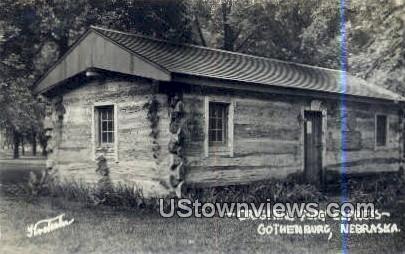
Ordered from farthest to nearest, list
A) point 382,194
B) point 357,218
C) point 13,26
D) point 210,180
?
1. point 13,26
2. point 382,194
3. point 210,180
4. point 357,218

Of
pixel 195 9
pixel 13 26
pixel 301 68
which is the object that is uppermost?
pixel 195 9

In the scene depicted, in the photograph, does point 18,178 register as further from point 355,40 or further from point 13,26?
point 355,40

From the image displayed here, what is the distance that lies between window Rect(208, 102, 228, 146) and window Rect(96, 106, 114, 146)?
8.22 feet

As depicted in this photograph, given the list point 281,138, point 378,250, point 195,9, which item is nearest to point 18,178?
point 195,9

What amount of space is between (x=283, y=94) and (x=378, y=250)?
6209mm

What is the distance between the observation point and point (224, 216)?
9.56 metres

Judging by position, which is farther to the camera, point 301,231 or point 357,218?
point 357,218

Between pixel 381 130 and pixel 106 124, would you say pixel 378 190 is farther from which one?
pixel 106 124

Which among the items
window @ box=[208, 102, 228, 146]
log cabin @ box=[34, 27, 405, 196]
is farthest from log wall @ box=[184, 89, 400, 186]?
window @ box=[208, 102, 228, 146]

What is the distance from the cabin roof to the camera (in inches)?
428

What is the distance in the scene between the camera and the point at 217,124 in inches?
457

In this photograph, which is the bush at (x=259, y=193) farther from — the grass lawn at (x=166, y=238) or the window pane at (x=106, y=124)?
the window pane at (x=106, y=124)

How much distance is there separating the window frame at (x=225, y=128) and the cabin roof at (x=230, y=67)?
564 mm

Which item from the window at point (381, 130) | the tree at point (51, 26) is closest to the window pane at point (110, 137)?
the tree at point (51, 26)
